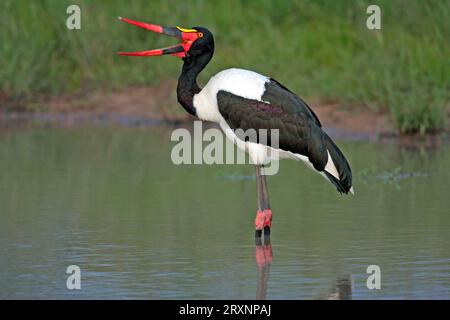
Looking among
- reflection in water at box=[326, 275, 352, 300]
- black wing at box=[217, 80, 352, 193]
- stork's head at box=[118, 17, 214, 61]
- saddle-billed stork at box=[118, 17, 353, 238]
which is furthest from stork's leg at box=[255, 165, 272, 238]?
reflection in water at box=[326, 275, 352, 300]

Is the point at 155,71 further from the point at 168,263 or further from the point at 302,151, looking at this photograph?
the point at 168,263

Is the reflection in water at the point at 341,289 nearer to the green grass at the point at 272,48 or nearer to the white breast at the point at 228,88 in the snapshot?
the white breast at the point at 228,88

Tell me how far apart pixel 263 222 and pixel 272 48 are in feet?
21.5

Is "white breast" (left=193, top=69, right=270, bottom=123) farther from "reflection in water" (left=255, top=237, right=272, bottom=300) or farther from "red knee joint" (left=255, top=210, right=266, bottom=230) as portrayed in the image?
"reflection in water" (left=255, top=237, right=272, bottom=300)

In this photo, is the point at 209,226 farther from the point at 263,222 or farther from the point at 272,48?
the point at 272,48

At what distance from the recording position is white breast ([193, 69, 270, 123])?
9508mm

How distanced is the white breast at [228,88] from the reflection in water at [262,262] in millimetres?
960

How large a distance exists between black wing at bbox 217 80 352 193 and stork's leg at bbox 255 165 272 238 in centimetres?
25

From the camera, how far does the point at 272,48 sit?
15594 millimetres

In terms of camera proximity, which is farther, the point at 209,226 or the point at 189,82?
the point at 189,82

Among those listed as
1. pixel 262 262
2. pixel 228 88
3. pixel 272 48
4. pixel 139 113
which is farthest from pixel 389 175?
pixel 139 113

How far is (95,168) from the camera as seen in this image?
12.2 m

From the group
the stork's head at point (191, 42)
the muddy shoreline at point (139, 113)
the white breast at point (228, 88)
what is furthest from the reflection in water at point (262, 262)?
the muddy shoreline at point (139, 113)
